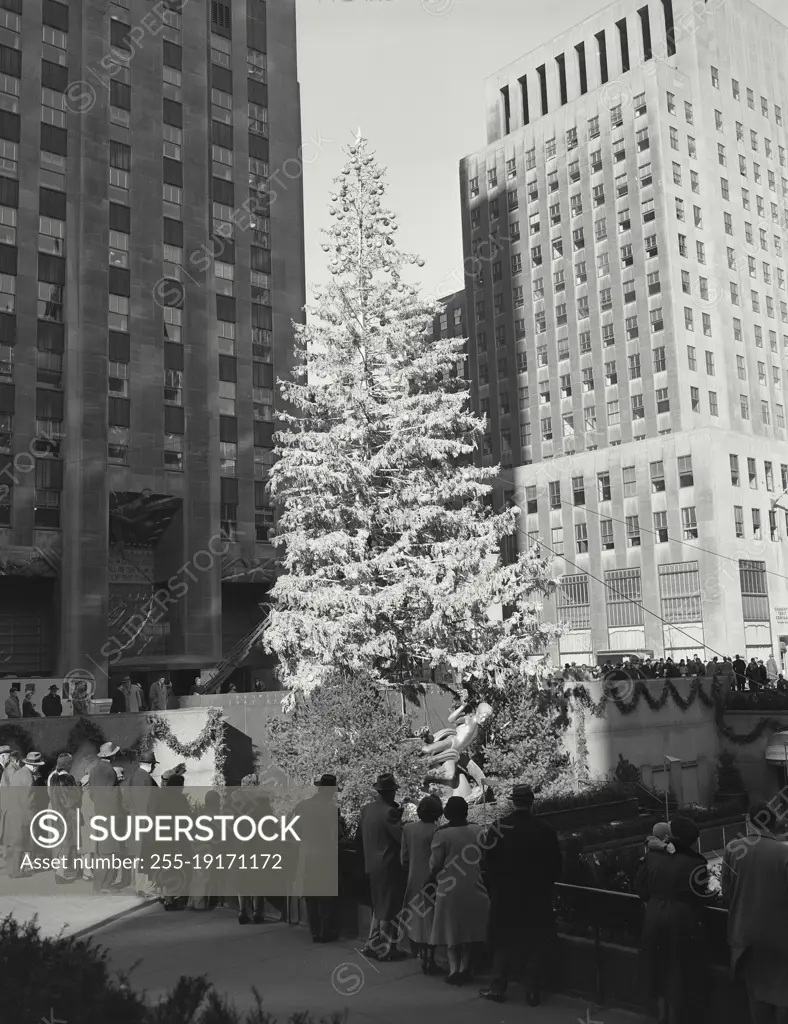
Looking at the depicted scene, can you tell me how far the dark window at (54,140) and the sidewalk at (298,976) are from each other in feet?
151

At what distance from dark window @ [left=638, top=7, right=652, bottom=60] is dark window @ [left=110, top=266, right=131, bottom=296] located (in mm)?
51192

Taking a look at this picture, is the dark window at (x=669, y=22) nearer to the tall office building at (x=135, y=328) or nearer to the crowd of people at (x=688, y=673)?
the tall office building at (x=135, y=328)

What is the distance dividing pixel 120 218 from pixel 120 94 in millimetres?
7253

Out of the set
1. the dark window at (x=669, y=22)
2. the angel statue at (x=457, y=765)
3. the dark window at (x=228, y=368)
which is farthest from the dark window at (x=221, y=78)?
the angel statue at (x=457, y=765)

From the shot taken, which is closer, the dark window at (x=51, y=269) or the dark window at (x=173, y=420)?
the dark window at (x=51, y=269)

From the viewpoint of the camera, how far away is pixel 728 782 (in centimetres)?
3612

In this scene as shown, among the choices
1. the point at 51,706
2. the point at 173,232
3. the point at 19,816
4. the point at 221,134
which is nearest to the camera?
the point at 19,816

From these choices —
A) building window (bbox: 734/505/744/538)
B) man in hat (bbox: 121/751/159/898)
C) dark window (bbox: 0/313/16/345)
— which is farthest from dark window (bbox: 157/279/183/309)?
man in hat (bbox: 121/751/159/898)

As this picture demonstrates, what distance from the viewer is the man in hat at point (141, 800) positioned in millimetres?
13625

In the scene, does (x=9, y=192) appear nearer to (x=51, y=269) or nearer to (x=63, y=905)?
(x=51, y=269)

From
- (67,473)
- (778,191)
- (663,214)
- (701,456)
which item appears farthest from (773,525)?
(67,473)

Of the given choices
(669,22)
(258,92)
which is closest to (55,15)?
(258,92)

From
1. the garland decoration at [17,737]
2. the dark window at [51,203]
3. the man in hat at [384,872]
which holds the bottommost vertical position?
the man in hat at [384,872]

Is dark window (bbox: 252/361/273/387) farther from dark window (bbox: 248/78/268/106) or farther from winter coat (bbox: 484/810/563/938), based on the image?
winter coat (bbox: 484/810/563/938)
